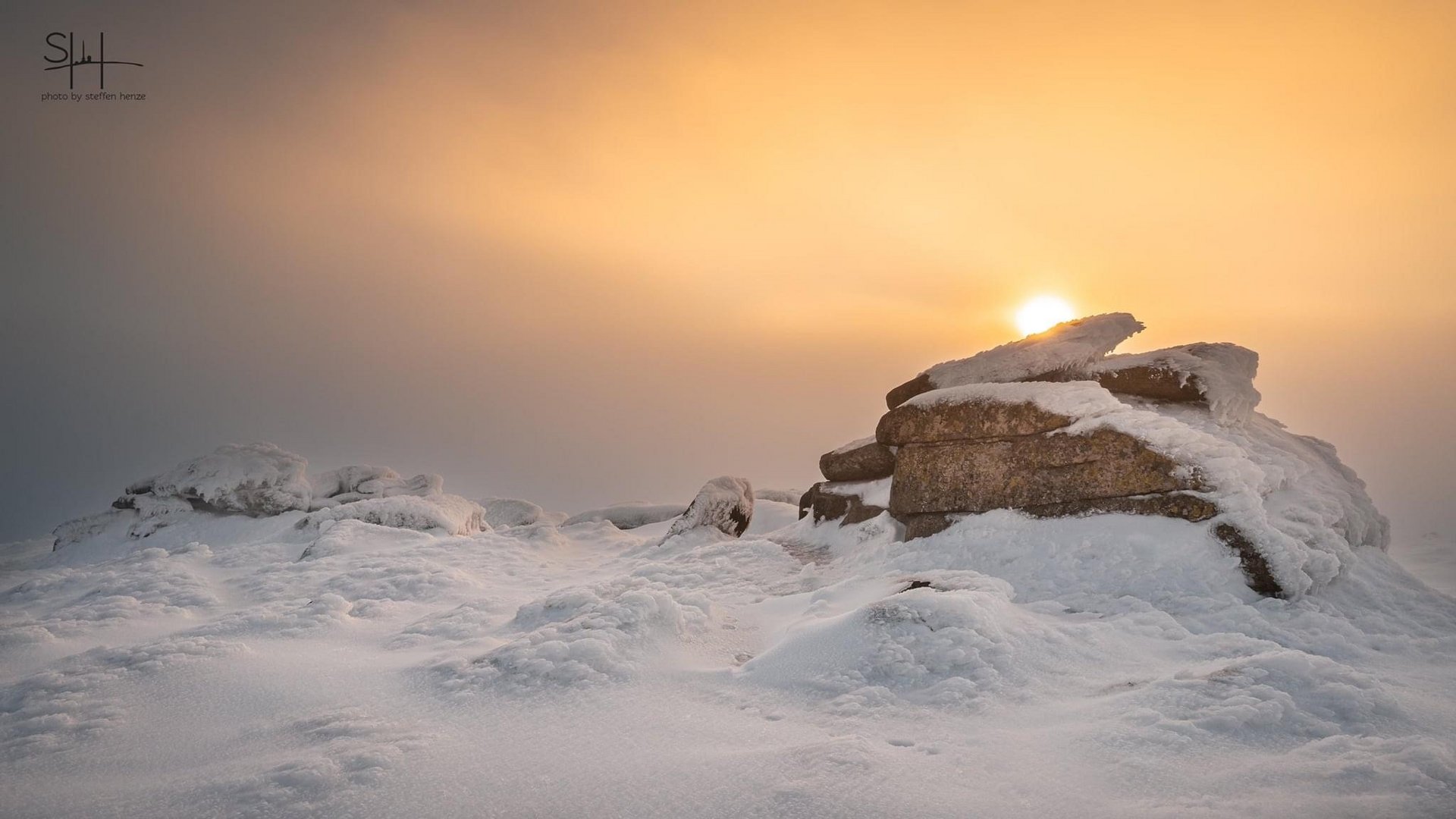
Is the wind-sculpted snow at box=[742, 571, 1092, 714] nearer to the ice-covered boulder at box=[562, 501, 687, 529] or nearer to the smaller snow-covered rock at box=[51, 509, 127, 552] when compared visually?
the ice-covered boulder at box=[562, 501, 687, 529]

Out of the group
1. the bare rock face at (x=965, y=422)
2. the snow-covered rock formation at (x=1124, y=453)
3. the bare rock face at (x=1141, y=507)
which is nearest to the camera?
the snow-covered rock formation at (x=1124, y=453)

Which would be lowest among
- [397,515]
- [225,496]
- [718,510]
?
[718,510]

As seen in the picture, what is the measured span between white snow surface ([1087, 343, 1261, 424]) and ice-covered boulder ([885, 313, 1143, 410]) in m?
0.32

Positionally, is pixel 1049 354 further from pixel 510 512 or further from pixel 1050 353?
pixel 510 512

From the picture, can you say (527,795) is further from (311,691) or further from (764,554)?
(764,554)

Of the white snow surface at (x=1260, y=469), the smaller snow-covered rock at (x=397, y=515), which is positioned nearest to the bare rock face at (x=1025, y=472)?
the white snow surface at (x=1260, y=469)

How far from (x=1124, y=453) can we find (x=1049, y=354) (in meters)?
2.62

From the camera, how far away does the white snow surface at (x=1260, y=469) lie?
7.11 meters

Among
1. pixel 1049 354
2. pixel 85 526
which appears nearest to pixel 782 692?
pixel 1049 354

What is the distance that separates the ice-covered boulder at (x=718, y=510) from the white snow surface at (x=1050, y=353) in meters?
4.82

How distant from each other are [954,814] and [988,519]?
6.54 metres

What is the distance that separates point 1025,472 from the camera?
9102mm

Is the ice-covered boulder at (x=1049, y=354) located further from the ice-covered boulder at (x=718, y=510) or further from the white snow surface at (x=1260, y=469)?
the ice-covered boulder at (x=718, y=510)

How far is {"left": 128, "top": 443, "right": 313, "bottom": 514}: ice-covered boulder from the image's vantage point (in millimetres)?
16438
